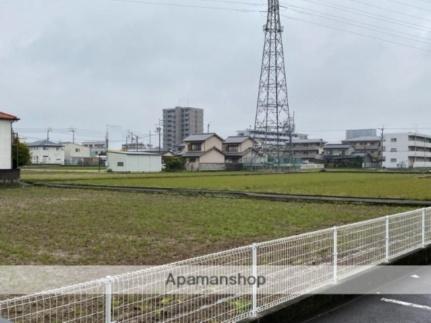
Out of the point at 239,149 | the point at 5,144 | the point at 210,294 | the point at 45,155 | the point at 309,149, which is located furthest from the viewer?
the point at 309,149

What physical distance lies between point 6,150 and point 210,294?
2412 cm

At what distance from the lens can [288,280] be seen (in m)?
4.97

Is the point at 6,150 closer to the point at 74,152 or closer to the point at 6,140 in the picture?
the point at 6,140

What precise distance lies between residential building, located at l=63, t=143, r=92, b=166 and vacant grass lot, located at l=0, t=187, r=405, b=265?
256 ft

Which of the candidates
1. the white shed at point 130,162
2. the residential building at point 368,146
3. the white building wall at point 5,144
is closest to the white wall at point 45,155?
the white shed at point 130,162

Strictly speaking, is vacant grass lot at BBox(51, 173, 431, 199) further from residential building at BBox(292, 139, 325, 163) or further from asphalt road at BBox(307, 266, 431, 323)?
residential building at BBox(292, 139, 325, 163)

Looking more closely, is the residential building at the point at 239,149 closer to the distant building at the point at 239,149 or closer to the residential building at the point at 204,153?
the distant building at the point at 239,149

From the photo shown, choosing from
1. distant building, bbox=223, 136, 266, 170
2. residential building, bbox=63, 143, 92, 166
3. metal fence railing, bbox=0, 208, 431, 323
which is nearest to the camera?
metal fence railing, bbox=0, 208, 431, 323

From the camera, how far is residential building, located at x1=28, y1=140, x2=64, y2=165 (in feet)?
290

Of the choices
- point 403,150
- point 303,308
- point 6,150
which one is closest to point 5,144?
point 6,150

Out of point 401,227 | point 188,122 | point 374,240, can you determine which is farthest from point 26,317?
point 188,122

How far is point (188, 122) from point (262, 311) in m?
102

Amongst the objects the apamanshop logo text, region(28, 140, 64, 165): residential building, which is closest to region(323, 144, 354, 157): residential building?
region(28, 140, 64, 165): residential building

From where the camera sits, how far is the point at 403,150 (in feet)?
269
